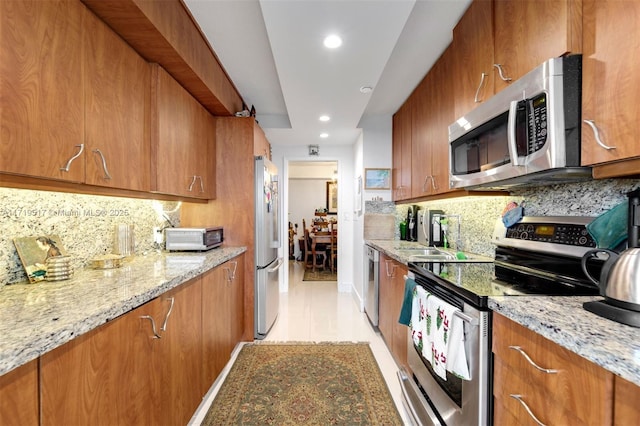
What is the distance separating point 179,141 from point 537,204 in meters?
2.28

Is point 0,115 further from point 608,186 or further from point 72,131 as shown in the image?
point 608,186

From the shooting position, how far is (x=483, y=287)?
1.20m

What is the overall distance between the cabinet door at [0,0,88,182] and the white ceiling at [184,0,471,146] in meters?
0.80

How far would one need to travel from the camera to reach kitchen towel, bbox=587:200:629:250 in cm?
103

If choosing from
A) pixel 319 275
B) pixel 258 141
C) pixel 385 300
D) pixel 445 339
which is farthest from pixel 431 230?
pixel 319 275

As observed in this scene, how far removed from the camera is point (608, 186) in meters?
1.21

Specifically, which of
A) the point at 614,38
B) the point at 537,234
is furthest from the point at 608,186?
the point at 614,38

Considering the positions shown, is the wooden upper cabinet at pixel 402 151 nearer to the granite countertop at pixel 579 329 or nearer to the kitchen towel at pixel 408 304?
the kitchen towel at pixel 408 304

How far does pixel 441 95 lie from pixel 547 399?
198 centimetres

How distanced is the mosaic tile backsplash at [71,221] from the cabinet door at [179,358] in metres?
0.61

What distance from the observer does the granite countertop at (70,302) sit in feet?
2.28

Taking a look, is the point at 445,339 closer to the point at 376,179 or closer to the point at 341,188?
the point at 376,179

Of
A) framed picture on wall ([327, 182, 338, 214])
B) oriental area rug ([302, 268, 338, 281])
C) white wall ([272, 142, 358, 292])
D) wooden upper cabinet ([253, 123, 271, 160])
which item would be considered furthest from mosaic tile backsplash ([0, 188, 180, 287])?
framed picture on wall ([327, 182, 338, 214])

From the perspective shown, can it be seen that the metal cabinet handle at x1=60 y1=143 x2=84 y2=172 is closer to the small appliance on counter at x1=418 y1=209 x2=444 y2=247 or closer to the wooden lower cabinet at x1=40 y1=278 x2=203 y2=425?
the wooden lower cabinet at x1=40 y1=278 x2=203 y2=425
